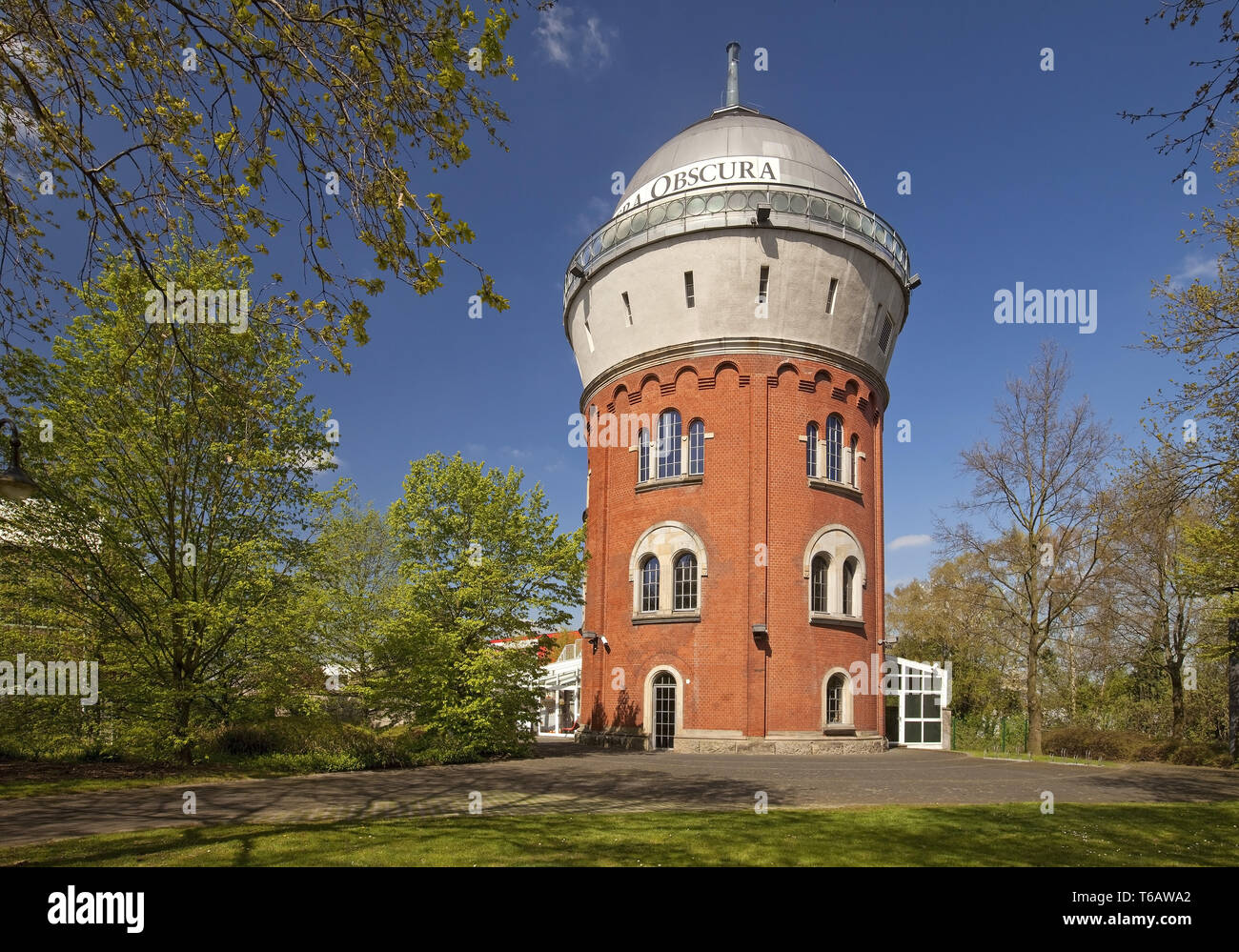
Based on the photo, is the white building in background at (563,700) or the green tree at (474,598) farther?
the white building in background at (563,700)

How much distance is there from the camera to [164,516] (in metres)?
15.1

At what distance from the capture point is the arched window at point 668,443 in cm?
2605

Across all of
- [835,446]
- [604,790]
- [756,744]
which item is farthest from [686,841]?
[835,446]

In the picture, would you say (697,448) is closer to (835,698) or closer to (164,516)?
(835,698)

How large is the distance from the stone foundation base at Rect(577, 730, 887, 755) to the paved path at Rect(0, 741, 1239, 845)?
108cm

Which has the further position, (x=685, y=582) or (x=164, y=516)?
(x=685, y=582)

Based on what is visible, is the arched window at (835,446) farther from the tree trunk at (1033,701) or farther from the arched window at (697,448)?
the tree trunk at (1033,701)

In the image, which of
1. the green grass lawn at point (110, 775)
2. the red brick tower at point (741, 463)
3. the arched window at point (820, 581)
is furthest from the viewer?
the arched window at point (820, 581)

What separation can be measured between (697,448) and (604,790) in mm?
14051

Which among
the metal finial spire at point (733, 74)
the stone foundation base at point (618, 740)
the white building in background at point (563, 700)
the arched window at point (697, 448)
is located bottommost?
the white building in background at point (563, 700)

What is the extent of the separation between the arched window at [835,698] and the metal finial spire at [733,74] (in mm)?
22641

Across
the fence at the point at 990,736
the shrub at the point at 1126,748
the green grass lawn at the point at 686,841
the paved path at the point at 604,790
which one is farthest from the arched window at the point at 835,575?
→ the green grass lawn at the point at 686,841

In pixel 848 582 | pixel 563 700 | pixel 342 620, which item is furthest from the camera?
pixel 563 700

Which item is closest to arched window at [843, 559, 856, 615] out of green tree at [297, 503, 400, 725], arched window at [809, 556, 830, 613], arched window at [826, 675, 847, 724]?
arched window at [809, 556, 830, 613]
